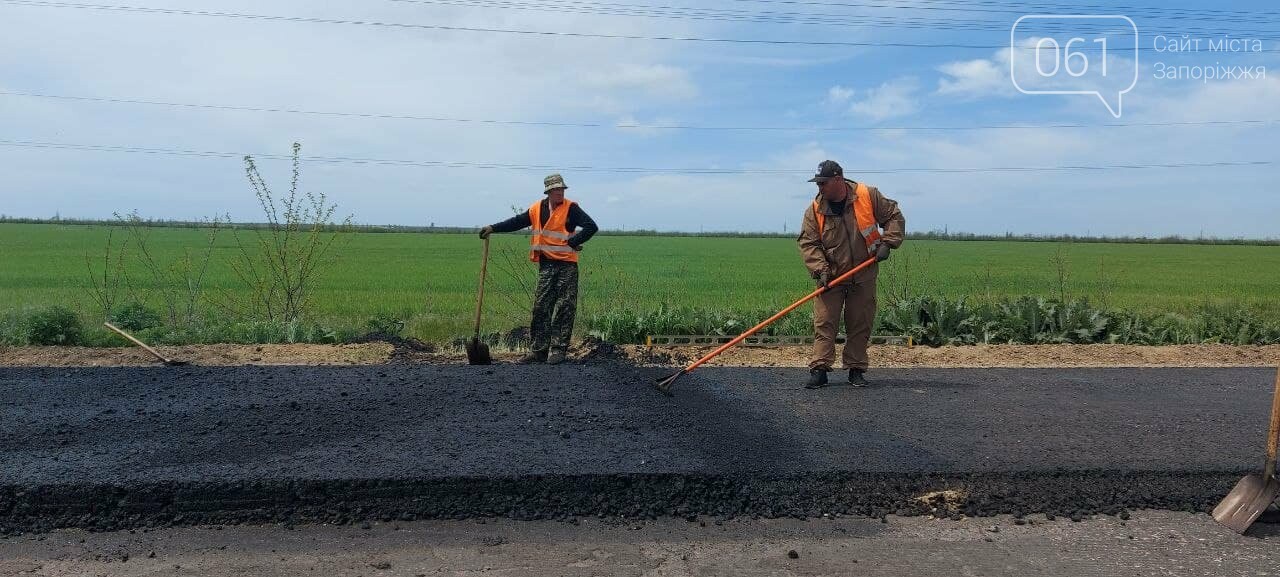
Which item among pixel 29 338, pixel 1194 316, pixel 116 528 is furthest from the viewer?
pixel 1194 316

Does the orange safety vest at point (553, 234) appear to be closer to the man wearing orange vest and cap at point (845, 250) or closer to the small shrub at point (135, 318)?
the man wearing orange vest and cap at point (845, 250)

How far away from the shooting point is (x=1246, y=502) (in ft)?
12.5

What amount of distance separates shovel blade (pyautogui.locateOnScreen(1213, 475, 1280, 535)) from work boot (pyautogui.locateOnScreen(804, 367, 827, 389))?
109 inches

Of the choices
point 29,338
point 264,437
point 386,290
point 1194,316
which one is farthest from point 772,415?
point 386,290

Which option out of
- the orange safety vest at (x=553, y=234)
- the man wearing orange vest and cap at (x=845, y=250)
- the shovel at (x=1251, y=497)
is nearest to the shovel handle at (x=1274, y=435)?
the shovel at (x=1251, y=497)

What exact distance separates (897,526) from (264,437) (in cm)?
316

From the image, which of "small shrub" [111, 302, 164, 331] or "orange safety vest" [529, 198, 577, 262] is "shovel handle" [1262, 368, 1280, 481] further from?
"small shrub" [111, 302, 164, 331]

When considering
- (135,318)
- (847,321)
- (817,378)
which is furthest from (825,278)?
(135,318)

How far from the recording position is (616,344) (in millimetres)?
8867

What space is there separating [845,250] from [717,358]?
95.2 inches

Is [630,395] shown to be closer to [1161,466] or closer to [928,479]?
[928,479]

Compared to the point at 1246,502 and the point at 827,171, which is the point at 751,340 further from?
the point at 1246,502

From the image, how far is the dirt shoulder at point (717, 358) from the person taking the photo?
792 centimetres

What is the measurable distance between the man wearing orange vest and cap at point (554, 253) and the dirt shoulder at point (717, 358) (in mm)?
643
